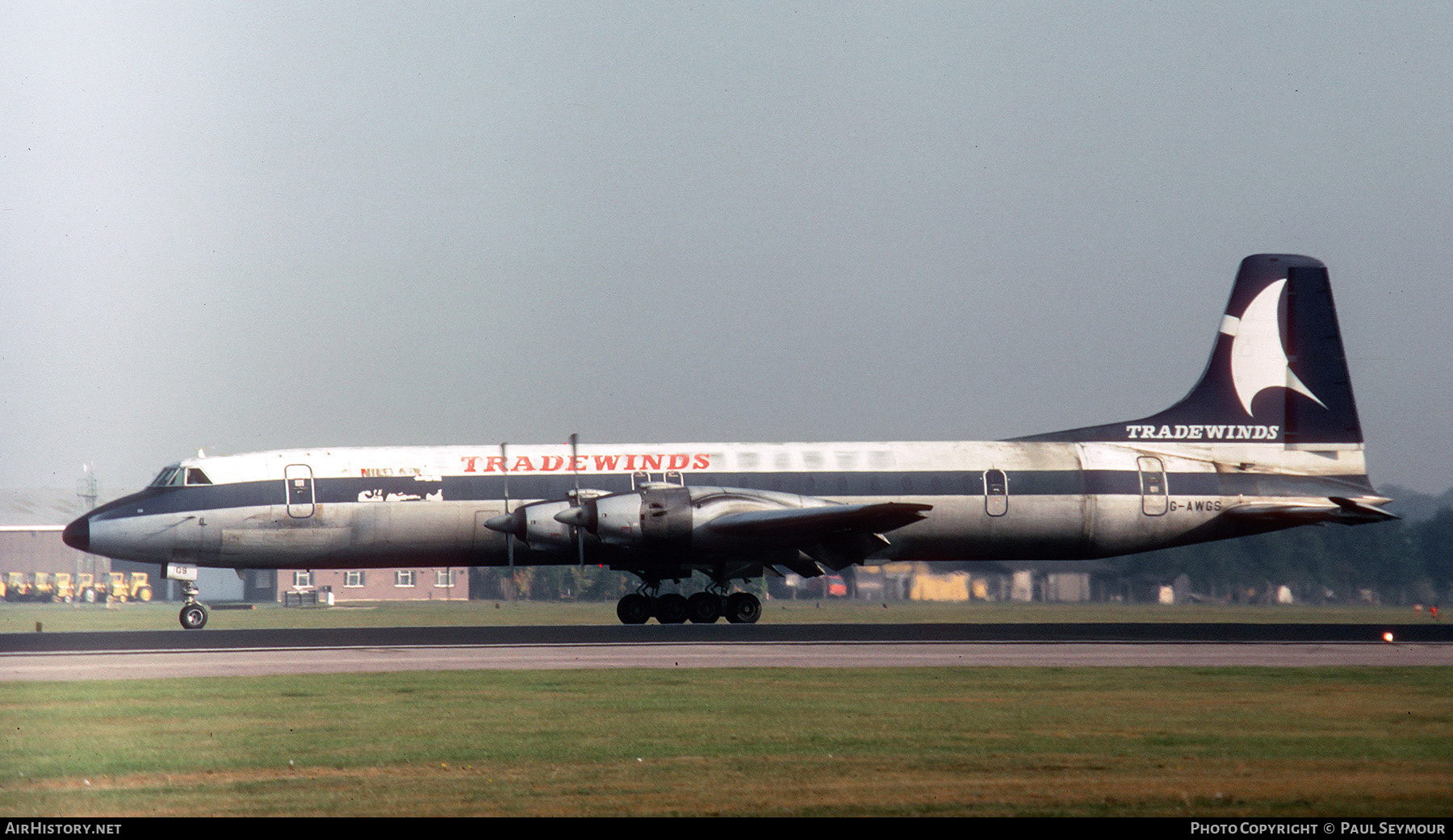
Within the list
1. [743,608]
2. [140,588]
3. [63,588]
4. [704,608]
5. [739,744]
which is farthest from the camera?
[63,588]

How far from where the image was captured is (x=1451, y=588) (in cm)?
4231

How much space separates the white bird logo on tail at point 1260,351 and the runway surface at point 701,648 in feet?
23.5

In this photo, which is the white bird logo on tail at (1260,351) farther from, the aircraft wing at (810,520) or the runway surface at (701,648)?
the aircraft wing at (810,520)

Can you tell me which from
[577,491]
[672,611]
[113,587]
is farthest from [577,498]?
[113,587]

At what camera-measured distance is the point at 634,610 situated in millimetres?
31125

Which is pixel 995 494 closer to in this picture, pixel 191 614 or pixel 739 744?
pixel 739 744

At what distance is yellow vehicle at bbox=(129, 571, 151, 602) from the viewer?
78.0m

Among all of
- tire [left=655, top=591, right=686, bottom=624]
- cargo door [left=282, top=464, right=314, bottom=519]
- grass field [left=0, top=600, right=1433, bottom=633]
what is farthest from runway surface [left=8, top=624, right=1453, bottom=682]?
grass field [left=0, top=600, right=1433, bottom=633]

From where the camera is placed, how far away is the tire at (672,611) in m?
30.9

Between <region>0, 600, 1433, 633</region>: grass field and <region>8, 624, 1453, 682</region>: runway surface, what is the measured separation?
206 inches

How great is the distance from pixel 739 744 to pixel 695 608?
56.6ft

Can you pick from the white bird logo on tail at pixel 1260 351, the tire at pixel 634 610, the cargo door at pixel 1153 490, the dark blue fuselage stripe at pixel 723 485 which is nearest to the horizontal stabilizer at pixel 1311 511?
the dark blue fuselage stripe at pixel 723 485

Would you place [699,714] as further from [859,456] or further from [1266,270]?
[1266,270]

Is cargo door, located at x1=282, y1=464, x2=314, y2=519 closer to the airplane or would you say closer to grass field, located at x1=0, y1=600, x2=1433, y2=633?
the airplane
